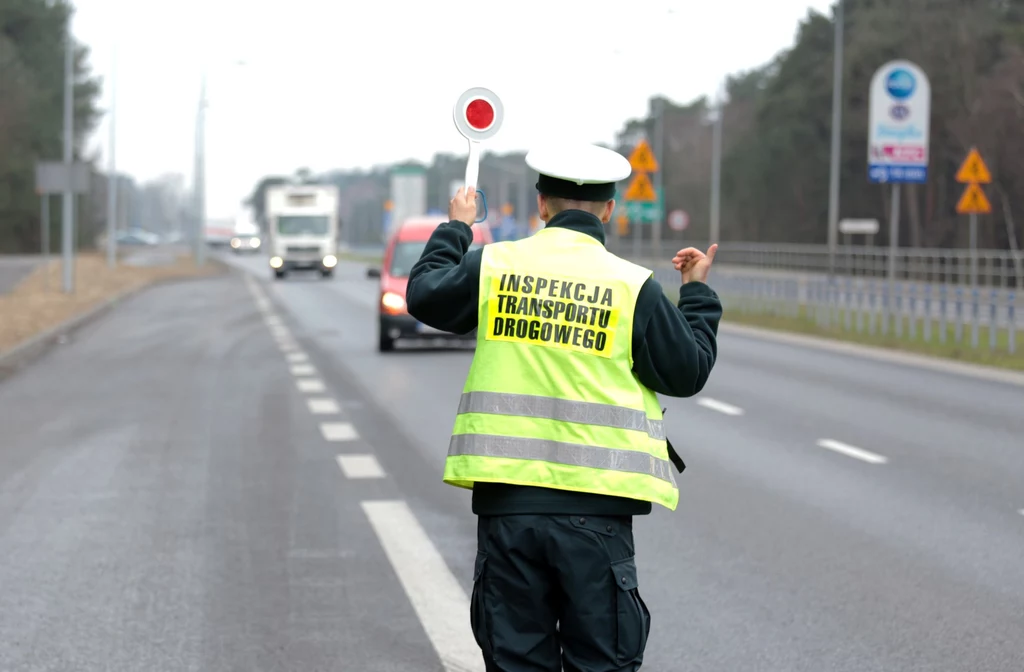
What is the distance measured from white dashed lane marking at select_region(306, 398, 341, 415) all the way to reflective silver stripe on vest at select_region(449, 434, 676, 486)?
414 inches

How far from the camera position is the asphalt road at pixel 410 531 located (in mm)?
6133

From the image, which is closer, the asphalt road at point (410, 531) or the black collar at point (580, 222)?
the black collar at point (580, 222)

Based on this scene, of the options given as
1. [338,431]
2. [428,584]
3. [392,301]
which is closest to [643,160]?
[392,301]

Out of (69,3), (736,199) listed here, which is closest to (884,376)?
(736,199)

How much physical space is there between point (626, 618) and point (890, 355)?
1944 cm

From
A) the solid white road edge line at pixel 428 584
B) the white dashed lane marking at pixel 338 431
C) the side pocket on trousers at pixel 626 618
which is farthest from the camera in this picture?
the white dashed lane marking at pixel 338 431

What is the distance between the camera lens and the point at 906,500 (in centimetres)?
961

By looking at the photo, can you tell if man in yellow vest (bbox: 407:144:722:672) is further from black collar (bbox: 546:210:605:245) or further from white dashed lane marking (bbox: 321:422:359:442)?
white dashed lane marking (bbox: 321:422:359:442)

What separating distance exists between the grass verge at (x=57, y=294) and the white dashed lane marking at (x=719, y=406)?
380 inches

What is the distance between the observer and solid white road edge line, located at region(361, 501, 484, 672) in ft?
19.6

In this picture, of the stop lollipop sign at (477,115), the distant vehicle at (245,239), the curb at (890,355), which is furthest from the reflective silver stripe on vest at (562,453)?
the distant vehicle at (245,239)

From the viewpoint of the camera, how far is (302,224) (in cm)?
5959

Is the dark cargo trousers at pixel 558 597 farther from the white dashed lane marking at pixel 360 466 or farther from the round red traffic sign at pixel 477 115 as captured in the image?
the white dashed lane marking at pixel 360 466

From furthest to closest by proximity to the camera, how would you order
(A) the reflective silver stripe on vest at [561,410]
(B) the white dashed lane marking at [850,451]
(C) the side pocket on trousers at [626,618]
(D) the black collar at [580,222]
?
(B) the white dashed lane marking at [850,451], (D) the black collar at [580,222], (A) the reflective silver stripe on vest at [561,410], (C) the side pocket on trousers at [626,618]
